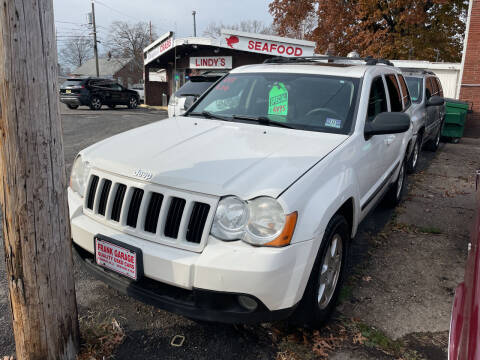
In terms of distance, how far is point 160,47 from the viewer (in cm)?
2336

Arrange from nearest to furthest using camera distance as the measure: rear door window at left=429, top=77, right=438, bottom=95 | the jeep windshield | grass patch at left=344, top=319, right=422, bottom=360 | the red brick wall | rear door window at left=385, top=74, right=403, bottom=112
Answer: grass patch at left=344, top=319, right=422, bottom=360 → the jeep windshield → rear door window at left=385, top=74, right=403, bottom=112 → rear door window at left=429, top=77, right=438, bottom=95 → the red brick wall

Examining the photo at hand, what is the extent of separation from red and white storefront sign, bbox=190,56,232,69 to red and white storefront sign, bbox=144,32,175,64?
1.57 m

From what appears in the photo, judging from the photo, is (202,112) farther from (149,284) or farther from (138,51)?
(138,51)

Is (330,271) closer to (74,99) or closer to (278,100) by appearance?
(278,100)

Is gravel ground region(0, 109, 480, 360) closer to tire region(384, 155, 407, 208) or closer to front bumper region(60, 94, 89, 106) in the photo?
tire region(384, 155, 407, 208)

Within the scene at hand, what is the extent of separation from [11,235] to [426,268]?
10.9 feet

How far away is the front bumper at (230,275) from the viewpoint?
2082 mm

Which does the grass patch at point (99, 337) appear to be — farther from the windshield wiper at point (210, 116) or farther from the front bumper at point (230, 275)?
the windshield wiper at point (210, 116)

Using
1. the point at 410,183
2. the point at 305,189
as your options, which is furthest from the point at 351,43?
the point at 305,189

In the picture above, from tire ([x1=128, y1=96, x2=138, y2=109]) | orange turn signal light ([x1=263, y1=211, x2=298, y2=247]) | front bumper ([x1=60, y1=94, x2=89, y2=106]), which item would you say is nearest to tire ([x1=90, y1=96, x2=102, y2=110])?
front bumper ([x1=60, y1=94, x2=89, y2=106])

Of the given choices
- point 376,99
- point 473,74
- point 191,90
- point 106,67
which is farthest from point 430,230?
point 106,67

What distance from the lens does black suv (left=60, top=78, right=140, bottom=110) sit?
19.9m

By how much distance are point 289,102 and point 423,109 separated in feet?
16.5

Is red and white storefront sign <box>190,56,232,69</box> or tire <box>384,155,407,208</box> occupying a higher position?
red and white storefront sign <box>190,56,232,69</box>
